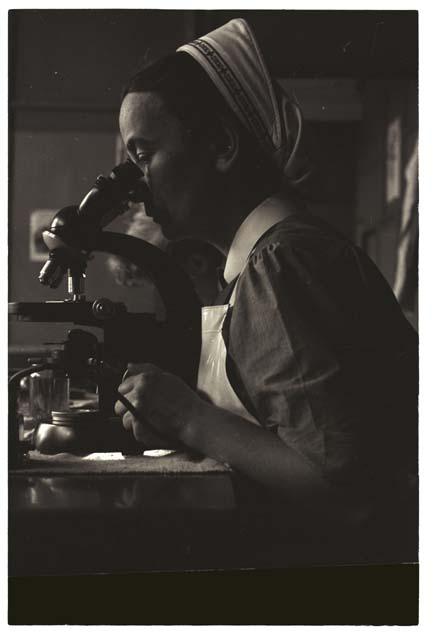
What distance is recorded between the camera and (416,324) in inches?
53.3

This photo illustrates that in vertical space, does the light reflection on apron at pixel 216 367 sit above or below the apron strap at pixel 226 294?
below

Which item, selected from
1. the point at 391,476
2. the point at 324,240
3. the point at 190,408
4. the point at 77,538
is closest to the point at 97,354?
the point at 190,408

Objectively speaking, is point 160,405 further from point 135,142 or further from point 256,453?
point 135,142

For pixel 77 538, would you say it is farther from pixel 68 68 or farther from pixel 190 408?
pixel 68 68

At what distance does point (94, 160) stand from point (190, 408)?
46cm

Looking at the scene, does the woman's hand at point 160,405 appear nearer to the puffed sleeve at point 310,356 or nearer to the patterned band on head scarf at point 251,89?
the puffed sleeve at point 310,356

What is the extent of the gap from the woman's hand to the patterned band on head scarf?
0.41 metres

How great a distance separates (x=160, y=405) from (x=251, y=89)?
532mm

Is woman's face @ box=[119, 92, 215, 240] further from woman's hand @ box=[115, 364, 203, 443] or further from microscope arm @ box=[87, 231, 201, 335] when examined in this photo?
woman's hand @ box=[115, 364, 203, 443]

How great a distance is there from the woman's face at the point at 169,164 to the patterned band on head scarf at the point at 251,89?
89 millimetres

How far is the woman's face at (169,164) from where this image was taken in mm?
1260

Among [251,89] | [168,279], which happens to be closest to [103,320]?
[168,279]

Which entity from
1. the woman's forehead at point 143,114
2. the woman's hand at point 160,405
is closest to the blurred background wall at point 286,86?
the woman's forehead at point 143,114

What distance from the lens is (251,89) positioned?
1.27m
